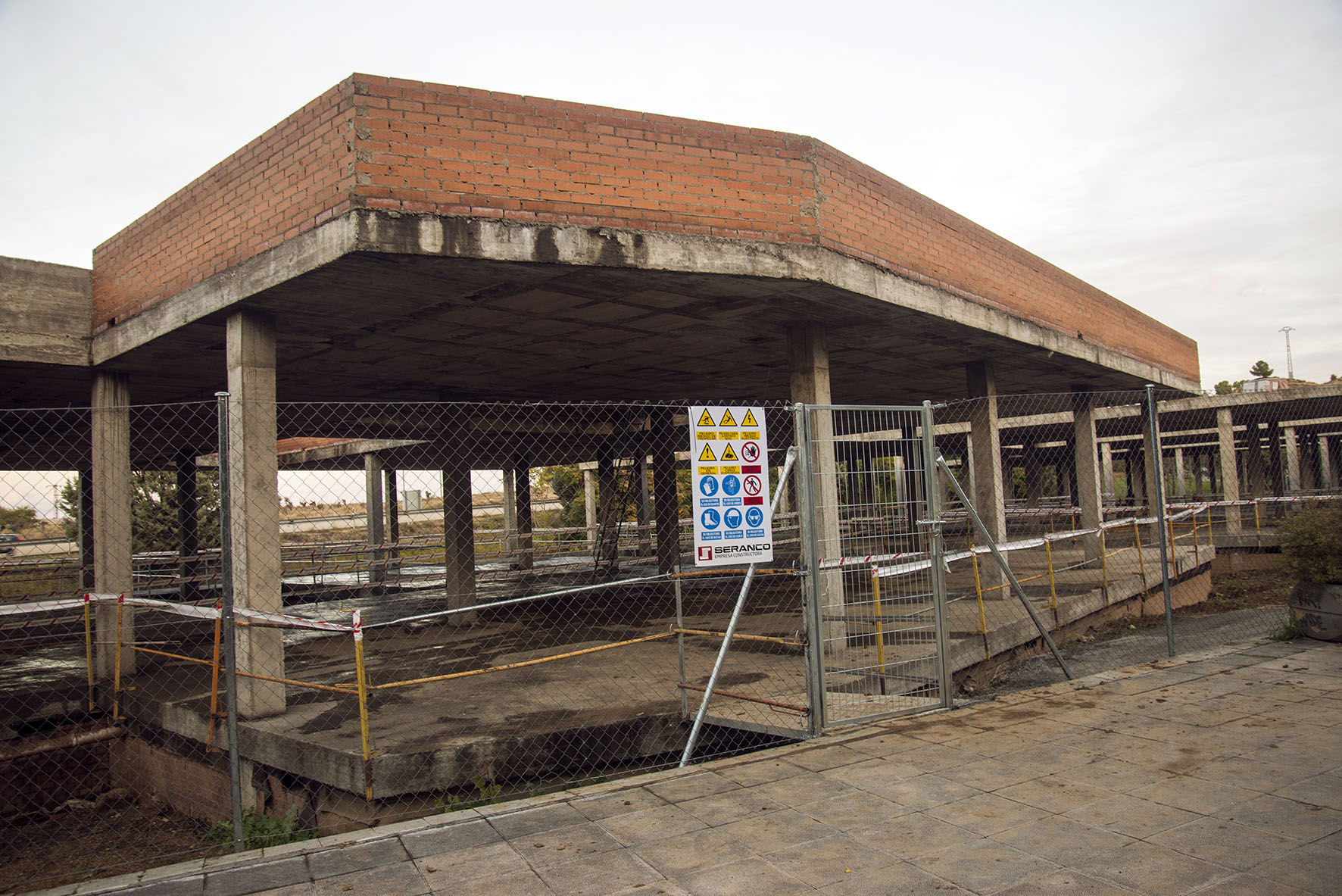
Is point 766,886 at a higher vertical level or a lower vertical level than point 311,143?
lower

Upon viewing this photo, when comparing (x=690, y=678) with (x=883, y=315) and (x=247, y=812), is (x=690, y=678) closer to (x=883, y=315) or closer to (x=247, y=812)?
(x=247, y=812)

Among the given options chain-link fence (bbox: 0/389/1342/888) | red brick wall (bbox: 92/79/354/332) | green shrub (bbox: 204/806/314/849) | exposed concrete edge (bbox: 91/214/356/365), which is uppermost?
red brick wall (bbox: 92/79/354/332)

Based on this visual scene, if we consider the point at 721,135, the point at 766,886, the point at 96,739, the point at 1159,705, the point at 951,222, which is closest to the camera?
the point at 766,886

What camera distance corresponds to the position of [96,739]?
911 centimetres

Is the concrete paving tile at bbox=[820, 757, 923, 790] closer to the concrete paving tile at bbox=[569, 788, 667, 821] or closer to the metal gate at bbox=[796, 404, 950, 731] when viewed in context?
the metal gate at bbox=[796, 404, 950, 731]

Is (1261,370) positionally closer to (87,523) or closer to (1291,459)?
(1291,459)

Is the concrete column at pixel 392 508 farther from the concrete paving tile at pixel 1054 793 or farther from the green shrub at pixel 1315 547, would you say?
the concrete paving tile at pixel 1054 793

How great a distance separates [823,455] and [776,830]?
5.46 metres

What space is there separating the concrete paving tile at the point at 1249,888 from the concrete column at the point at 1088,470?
48.8ft

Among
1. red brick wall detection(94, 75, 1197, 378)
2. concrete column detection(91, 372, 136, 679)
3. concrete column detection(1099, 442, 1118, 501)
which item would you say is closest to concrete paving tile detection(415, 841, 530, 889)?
red brick wall detection(94, 75, 1197, 378)

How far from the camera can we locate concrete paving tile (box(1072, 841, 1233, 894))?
3420 mm

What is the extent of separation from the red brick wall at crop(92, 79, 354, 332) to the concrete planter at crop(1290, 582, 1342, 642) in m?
9.69

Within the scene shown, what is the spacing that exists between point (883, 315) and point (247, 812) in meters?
8.16

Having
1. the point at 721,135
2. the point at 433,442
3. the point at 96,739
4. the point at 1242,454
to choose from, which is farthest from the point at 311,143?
the point at 1242,454
